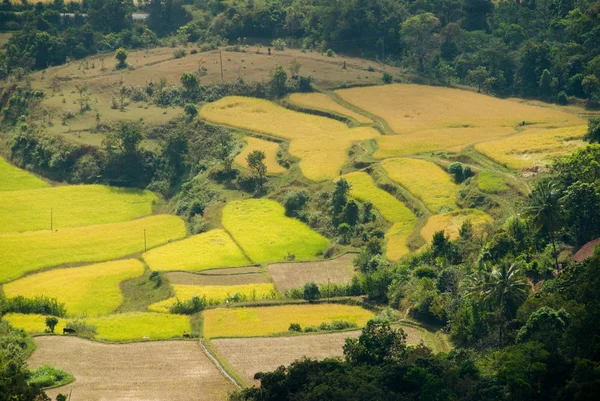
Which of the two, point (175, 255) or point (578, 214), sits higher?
point (578, 214)

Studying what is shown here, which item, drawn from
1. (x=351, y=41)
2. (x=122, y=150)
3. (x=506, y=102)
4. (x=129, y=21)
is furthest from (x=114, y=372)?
(x=129, y=21)

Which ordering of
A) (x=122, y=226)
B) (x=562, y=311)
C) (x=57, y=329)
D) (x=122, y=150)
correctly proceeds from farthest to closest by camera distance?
1. (x=122, y=150)
2. (x=122, y=226)
3. (x=57, y=329)
4. (x=562, y=311)

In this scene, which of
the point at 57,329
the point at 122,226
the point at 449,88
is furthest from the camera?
→ the point at 449,88

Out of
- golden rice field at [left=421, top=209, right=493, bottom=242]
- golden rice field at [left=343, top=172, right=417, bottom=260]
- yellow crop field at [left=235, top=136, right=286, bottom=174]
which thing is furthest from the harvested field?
yellow crop field at [left=235, top=136, right=286, bottom=174]

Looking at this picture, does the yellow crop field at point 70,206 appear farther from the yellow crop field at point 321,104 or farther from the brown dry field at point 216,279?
the yellow crop field at point 321,104

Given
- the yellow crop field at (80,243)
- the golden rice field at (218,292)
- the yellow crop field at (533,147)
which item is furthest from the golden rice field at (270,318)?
the yellow crop field at (533,147)

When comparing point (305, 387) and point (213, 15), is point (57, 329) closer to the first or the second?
point (305, 387)

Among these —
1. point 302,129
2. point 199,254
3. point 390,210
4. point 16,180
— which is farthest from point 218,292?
point 16,180

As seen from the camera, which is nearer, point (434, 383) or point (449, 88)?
point (434, 383)
